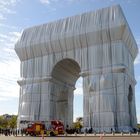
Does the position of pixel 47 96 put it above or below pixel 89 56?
below

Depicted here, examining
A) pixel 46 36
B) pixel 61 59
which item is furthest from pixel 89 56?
pixel 46 36

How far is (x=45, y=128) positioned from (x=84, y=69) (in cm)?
1057

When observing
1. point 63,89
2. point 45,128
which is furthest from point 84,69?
point 45,128

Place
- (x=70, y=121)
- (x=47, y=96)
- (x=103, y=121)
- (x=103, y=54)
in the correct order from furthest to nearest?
(x=70, y=121)
(x=47, y=96)
(x=103, y=54)
(x=103, y=121)

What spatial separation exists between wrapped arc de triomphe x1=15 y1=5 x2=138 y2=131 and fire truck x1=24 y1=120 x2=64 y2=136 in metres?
3.86

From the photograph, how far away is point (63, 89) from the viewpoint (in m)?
53.0

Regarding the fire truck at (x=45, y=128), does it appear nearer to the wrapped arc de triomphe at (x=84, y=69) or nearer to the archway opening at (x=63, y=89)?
the wrapped arc de triomphe at (x=84, y=69)

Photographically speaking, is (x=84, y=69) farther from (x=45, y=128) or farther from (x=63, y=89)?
(x=45, y=128)

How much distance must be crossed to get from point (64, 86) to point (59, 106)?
4123 millimetres

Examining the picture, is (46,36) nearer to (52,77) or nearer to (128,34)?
(52,77)

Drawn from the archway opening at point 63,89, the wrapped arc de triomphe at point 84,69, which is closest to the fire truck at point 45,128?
the wrapped arc de triomphe at point 84,69

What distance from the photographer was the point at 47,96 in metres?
48.1

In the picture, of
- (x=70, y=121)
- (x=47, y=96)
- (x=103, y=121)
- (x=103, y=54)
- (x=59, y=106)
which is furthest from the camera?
(x=70, y=121)

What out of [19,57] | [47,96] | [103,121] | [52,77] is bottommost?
[103,121]
